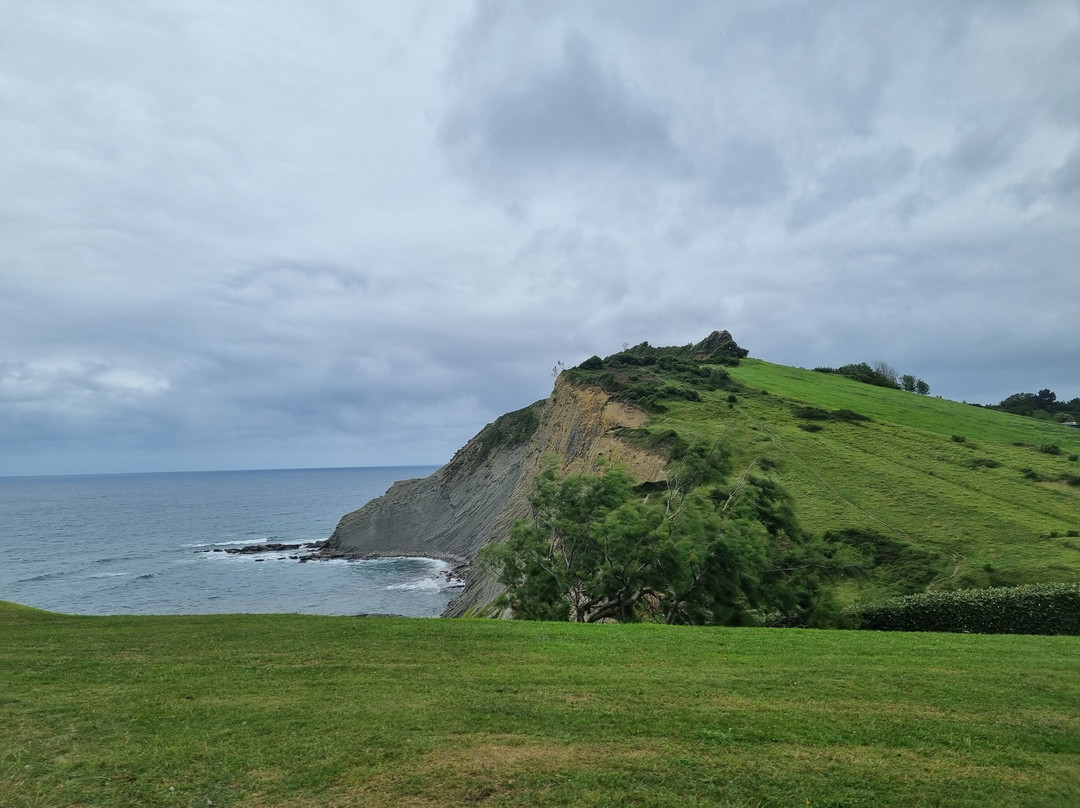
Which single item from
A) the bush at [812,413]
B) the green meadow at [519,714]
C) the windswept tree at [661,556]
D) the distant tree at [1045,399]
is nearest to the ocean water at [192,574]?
the windswept tree at [661,556]

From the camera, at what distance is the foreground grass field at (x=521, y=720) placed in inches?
304

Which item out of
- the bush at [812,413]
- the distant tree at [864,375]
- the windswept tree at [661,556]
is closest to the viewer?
the windswept tree at [661,556]

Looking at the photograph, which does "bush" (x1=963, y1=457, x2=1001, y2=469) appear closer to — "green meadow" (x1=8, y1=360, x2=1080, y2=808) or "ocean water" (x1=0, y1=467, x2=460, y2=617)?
"green meadow" (x1=8, y1=360, x2=1080, y2=808)

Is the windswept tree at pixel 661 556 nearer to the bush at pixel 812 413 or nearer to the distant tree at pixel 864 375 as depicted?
the bush at pixel 812 413

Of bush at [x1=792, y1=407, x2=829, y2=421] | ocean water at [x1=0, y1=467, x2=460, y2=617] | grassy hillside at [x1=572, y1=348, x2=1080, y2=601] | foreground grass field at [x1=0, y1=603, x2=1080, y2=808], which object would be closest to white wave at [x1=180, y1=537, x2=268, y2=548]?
ocean water at [x1=0, y1=467, x2=460, y2=617]

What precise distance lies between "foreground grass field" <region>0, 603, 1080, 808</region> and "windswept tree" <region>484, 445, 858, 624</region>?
8.38 meters

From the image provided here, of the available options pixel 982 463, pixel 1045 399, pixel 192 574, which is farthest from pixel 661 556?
pixel 1045 399

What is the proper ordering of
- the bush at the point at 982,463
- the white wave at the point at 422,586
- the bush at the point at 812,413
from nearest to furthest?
1. the bush at the point at 982,463
2. the bush at the point at 812,413
3. the white wave at the point at 422,586

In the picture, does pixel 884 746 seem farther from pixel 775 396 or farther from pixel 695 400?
pixel 775 396

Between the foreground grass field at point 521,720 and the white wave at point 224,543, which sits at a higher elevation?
the foreground grass field at point 521,720

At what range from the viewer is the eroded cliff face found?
62.1 m

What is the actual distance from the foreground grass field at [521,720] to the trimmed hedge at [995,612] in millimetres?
9035

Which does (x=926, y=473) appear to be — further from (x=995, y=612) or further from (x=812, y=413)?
(x=995, y=612)

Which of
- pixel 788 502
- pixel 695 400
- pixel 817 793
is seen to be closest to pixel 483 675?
pixel 817 793
